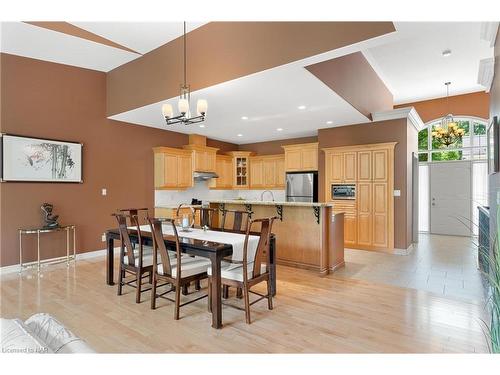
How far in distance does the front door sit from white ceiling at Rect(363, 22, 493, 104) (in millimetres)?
1957

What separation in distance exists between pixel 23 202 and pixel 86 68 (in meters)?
2.55

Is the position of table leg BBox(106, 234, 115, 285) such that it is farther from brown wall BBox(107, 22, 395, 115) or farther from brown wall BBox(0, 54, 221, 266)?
brown wall BBox(107, 22, 395, 115)

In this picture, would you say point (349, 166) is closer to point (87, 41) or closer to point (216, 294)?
point (216, 294)

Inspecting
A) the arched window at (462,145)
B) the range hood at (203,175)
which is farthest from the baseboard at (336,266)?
the arched window at (462,145)

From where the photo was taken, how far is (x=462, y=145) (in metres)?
7.55

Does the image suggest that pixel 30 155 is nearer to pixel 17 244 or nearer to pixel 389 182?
pixel 17 244

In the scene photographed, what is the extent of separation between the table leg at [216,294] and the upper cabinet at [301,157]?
476cm

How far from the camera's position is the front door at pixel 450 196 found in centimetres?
741

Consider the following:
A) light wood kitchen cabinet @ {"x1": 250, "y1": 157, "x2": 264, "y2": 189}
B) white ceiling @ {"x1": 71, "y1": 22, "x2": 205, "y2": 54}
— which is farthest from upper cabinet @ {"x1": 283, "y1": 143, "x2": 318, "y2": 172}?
white ceiling @ {"x1": 71, "y1": 22, "x2": 205, "y2": 54}

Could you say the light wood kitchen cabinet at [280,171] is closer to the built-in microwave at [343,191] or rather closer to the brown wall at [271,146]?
the brown wall at [271,146]

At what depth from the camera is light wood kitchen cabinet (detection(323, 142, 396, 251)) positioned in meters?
5.60

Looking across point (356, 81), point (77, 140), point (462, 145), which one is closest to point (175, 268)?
point (77, 140)

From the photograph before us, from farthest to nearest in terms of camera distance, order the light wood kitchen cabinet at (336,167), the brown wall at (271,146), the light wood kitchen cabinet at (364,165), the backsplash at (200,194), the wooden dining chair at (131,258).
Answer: the brown wall at (271,146) < the backsplash at (200,194) < the light wood kitchen cabinet at (336,167) < the light wood kitchen cabinet at (364,165) < the wooden dining chair at (131,258)
